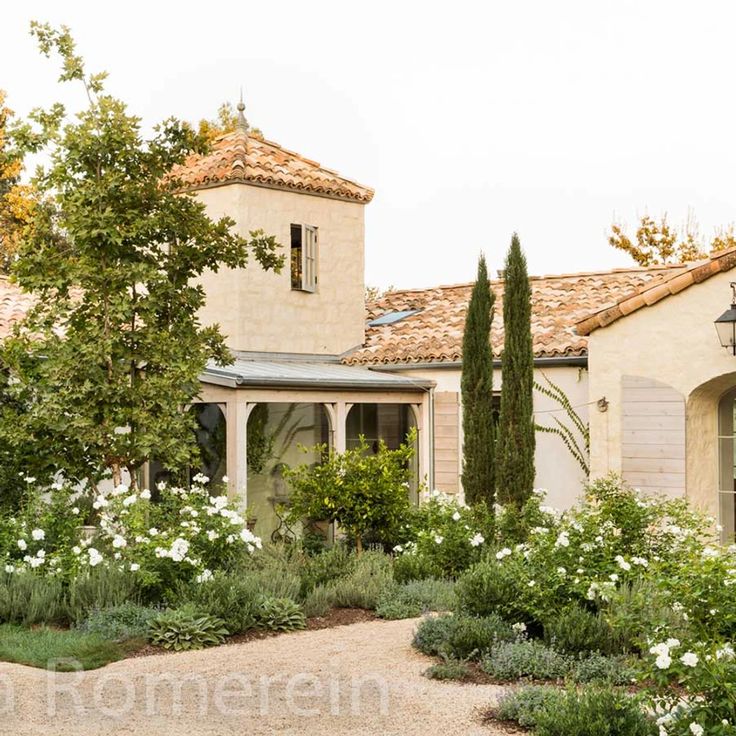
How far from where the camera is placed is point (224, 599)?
382 inches

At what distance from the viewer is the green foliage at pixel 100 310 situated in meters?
11.5

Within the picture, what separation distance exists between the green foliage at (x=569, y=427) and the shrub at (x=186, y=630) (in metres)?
7.53

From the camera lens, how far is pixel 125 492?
1087 cm

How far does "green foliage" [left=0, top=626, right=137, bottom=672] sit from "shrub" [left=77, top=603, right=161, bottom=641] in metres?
0.11

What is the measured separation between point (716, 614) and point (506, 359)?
9232 mm

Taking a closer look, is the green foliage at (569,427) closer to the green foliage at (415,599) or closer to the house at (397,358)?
the house at (397,358)

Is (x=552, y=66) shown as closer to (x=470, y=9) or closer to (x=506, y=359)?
(x=470, y=9)

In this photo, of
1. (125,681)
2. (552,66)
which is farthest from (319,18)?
(125,681)

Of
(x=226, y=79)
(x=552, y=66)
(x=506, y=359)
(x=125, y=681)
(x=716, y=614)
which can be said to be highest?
(x=226, y=79)

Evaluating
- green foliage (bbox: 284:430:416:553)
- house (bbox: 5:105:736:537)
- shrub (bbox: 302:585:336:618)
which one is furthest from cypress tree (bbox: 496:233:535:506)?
shrub (bbox: 302:585:336:618)

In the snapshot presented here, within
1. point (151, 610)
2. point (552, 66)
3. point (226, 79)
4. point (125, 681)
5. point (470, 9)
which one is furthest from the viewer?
point (226, 79)

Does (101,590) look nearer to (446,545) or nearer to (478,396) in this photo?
(446,545)

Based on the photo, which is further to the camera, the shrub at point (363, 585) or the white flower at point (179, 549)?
the shrub at point (363, 585)

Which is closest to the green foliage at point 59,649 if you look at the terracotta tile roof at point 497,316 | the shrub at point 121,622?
the shrub at point 121,622
